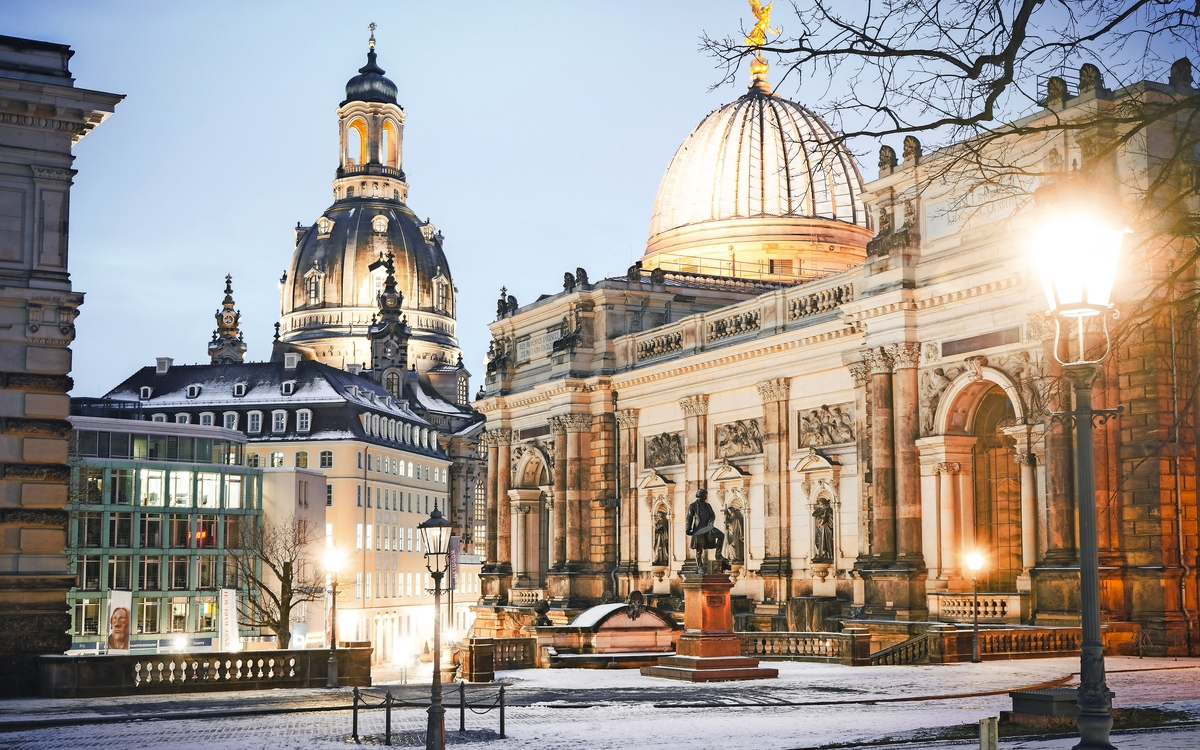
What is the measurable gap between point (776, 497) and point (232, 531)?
47.1 m

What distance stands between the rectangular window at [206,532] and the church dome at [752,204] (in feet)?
107

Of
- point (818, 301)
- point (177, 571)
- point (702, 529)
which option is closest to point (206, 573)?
point (177, 571)

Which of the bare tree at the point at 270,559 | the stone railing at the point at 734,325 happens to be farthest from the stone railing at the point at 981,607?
the bare tree at the point at 270,559

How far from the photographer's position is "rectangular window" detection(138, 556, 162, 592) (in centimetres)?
8788

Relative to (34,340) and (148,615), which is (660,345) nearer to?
(34,340)

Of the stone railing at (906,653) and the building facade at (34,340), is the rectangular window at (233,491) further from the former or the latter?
the building facade at (34,340)

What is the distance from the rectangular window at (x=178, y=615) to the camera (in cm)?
8906

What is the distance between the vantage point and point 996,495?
46500 millimetres

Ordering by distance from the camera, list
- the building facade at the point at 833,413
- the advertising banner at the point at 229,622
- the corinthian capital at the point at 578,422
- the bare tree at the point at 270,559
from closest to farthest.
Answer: the building facade at the point at 833,413 → the corinthian capital at the point at 578,422 → the advertising banner at the point at 229,622 → the bare tree at the point at 270,559

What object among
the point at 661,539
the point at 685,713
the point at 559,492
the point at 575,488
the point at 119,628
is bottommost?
the point at 119,628

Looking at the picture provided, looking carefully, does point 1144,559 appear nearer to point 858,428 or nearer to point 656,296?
point 858,428

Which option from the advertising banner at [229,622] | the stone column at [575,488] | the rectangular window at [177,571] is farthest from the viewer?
the rectangular window at [177,571]

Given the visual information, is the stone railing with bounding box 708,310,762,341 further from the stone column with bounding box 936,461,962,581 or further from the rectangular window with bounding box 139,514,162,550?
the rectangular window with bounding box 139,514,162,550

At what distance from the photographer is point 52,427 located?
28.8 metres
